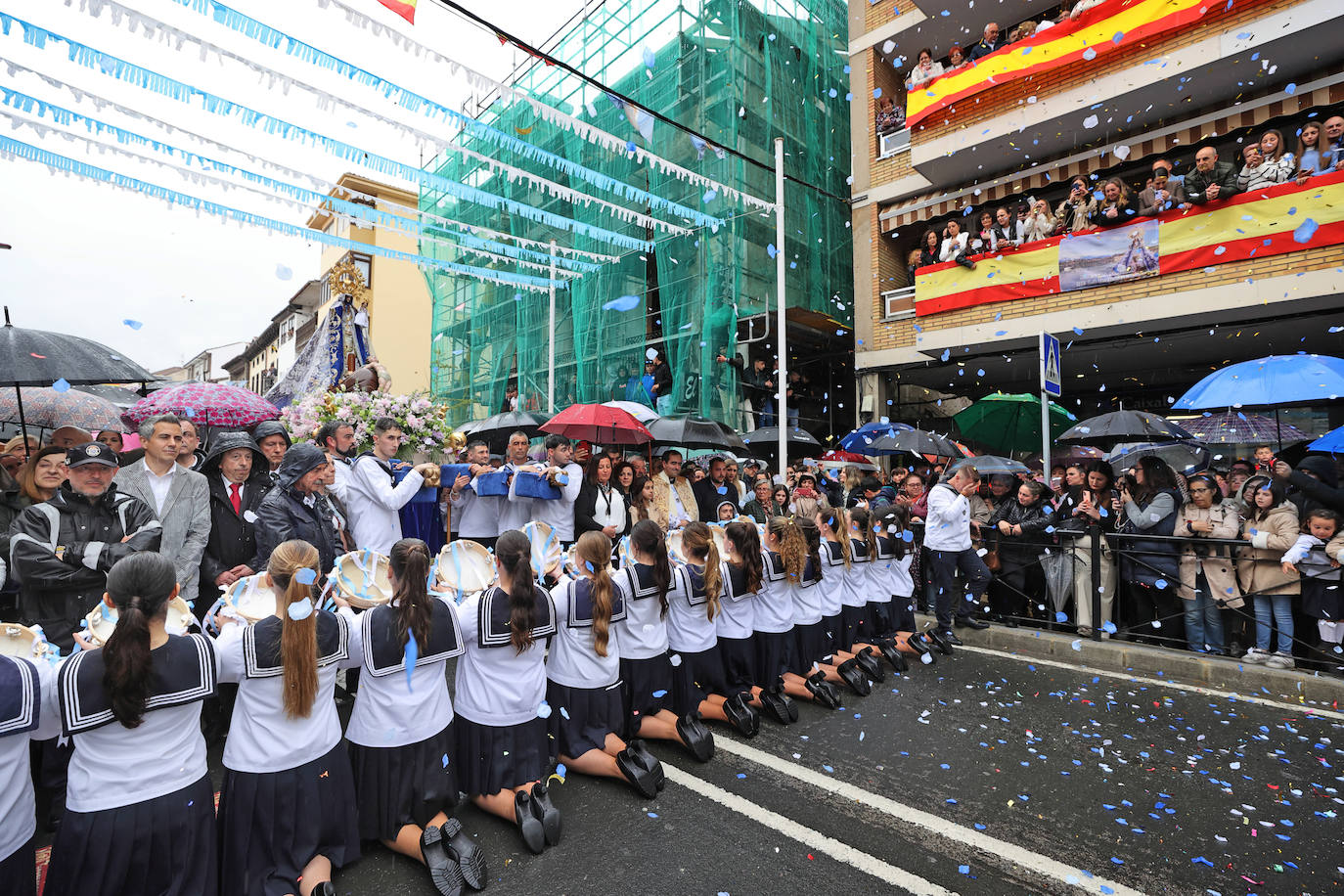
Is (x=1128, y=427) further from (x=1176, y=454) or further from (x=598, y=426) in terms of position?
(x=598, y=426)

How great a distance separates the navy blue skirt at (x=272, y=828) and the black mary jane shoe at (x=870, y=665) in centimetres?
398

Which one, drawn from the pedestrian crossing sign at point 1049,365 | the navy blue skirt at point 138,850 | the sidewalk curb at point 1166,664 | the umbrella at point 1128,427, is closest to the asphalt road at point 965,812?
the sidewalk curb at point 1166,664

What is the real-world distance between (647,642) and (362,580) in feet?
5.44

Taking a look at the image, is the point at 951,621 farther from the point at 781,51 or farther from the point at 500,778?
the point at 781,51

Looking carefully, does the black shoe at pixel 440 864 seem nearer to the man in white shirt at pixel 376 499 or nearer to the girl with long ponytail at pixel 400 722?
the girl with long ponytail at pixel 400 722

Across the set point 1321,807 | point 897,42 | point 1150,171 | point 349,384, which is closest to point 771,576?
point 1321,807

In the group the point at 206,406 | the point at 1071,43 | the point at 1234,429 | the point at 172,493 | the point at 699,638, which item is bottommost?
the point at 699,638

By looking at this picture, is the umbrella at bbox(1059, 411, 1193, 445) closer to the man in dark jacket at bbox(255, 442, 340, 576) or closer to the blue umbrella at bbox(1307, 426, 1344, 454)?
the blue umbrella at bbox(1307, 426, 1344, 454)

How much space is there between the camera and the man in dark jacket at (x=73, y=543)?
3.31 metres

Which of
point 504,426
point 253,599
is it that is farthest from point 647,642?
point 504,426

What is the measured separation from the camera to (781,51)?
14625mm

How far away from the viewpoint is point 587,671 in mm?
3707

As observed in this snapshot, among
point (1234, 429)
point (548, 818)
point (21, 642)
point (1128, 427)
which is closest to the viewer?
point (21, 642)

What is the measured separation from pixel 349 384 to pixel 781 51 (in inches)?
492
